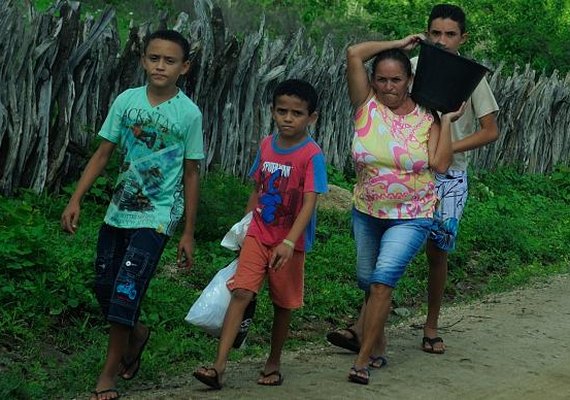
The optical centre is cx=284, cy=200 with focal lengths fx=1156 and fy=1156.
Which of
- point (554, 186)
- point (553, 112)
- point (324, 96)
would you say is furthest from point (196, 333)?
point (553, 112)

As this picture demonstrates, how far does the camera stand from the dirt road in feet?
18.4

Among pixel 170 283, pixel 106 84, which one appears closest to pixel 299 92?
pixel 170 283

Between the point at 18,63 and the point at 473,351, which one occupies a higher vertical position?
the point at 18,63

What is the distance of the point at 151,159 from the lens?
5.26m

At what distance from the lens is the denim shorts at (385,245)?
5.86 metres

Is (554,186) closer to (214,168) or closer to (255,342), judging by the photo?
(214,168)

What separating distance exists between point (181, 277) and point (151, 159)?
2495 mm

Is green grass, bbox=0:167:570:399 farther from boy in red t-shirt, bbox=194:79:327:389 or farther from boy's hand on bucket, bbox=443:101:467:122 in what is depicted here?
boy's hand on bucket, bbox=443:101:467:122

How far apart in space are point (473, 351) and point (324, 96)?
216 inches

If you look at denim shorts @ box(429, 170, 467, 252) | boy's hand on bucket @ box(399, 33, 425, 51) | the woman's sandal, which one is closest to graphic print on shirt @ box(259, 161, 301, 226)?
boy's hand on bucket @ box(399, 33, 425, 51)

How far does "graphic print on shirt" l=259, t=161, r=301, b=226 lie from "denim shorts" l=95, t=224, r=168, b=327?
55 centimetres

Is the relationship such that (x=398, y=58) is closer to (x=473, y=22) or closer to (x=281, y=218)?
(x=281, y=218)

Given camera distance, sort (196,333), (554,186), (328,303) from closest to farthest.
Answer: (196,333) < (328,303) < (554,186)

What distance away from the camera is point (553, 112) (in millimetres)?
16359
